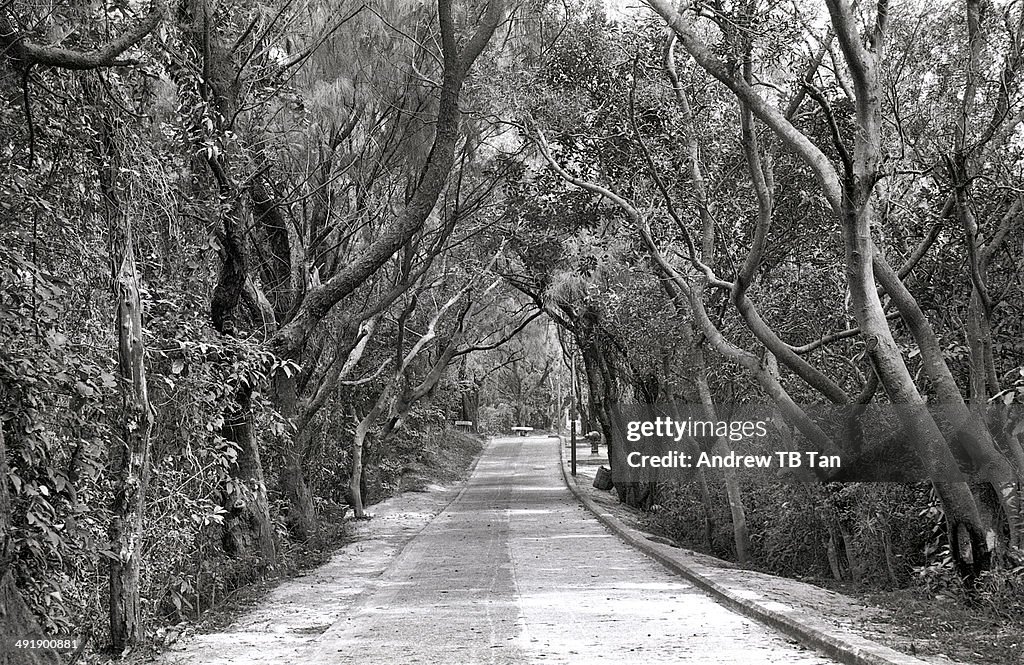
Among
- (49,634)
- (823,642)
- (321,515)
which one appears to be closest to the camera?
(49,634)

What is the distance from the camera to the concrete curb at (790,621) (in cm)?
721

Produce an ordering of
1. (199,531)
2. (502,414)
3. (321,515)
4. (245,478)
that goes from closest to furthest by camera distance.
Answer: (199,531) → (245,478) → (321,515) → (502,414)

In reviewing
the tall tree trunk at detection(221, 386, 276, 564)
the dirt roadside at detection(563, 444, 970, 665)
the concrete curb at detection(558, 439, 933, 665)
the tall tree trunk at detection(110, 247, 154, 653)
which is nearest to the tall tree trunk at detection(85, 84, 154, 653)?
the tall tree trunk at detection(110, 247, 154, 653)

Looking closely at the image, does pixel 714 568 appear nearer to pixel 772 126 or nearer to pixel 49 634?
pixel 772 126

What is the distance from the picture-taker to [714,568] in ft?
43.0

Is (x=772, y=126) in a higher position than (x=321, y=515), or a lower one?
higher

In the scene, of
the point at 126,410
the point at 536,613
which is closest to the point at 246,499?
the point at 536,613

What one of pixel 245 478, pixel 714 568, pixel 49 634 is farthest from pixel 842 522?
pixel 49 634

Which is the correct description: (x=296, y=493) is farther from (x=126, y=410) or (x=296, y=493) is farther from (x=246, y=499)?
(x=126, y=410)

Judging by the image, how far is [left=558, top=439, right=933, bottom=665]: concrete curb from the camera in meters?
7.21

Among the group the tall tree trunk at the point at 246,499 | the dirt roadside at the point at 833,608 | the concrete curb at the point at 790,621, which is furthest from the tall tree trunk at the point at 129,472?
the dirt roadside at the point at 833,608

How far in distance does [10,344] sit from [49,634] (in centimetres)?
190

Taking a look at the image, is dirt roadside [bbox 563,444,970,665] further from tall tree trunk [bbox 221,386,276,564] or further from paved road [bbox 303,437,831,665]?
tall tree trunk [bbox 221,386,276,564]

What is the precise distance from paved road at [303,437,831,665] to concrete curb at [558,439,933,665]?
0.46ft
